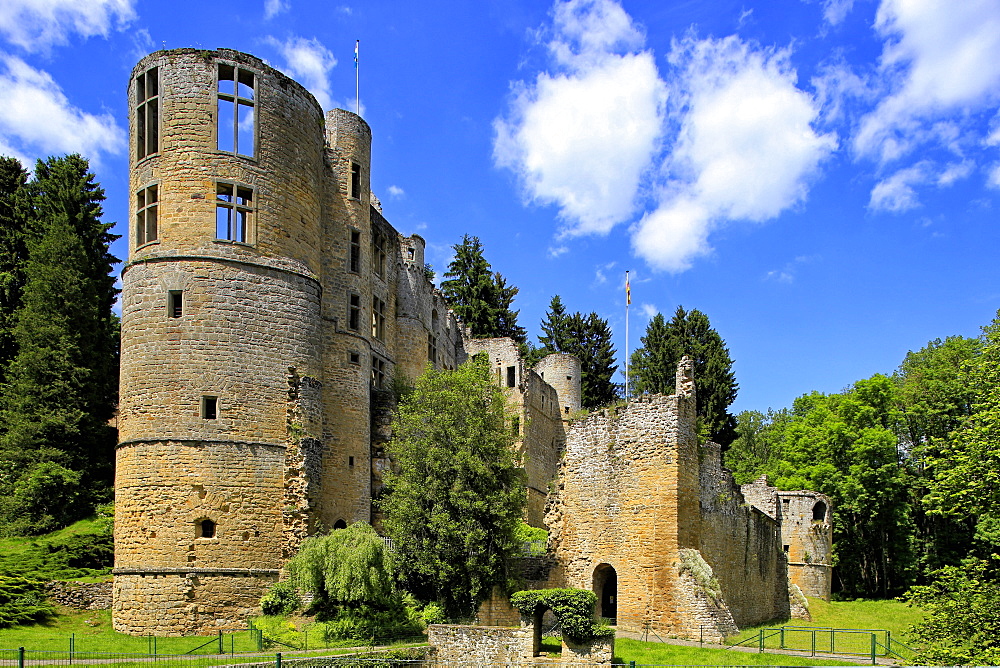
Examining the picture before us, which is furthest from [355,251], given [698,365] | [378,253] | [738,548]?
[698,365]

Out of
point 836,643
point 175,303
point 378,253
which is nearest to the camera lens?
point 836,643

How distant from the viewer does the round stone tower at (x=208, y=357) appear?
84.9 ft

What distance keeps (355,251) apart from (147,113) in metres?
10.2

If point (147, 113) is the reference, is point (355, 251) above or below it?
below

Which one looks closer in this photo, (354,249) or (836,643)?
(836,643)

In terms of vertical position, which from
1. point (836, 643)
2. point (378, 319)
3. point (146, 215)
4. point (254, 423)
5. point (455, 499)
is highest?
point (146, 215)

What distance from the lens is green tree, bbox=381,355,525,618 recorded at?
2753cm

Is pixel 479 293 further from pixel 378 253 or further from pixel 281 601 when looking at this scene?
pixel 281 601

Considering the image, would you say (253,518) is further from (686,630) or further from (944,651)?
(944,651)

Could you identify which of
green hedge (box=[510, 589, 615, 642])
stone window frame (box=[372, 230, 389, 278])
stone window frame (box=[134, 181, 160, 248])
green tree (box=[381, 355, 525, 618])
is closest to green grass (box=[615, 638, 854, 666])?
green hedge (box=[510, 589, 615, 642])

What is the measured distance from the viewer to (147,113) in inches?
1126

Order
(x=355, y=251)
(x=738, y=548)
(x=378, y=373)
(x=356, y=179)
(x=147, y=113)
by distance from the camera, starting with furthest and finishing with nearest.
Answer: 1. (x=378, y=373)
2. (x=356, y=179)
3. (x=355, y=251)
4. (x=738, y=548)
5. (x=147, y=113)

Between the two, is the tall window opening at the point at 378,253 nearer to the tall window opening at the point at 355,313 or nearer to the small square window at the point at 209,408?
the tall window opening at the point at 355,313

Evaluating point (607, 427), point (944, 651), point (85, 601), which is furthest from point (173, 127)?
point (944, 651)
